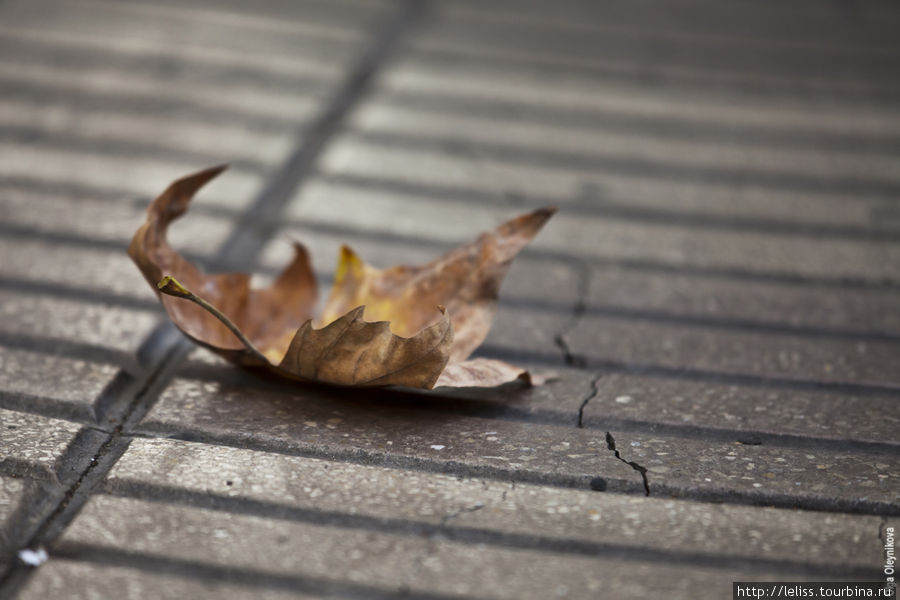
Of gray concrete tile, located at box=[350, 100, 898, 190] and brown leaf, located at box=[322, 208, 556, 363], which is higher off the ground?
gray concrete tile, located at box=[350, 100, 898, 190]

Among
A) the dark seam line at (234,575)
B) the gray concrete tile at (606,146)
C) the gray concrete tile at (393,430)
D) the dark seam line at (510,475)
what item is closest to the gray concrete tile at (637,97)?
the gray concrete tile at (606,146)

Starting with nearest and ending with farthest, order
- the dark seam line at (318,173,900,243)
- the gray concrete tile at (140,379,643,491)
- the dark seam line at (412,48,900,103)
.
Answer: the gray concrete tile at (140,379,643,491) → the dark seam line at (318,173,900,243) → the dark seam line at (412,48,900,103)

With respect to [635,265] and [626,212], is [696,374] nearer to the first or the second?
[635,265]

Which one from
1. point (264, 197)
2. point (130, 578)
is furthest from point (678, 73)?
point (130, 578)

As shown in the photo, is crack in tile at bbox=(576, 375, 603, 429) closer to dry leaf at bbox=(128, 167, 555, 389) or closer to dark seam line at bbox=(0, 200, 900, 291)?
dry leaf at bbox=(128, 167, 555, 389)

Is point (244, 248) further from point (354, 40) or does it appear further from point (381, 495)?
point (354, 40)

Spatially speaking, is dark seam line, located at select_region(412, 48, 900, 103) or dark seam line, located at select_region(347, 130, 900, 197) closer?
dark seam line, located at select_region(347, 130, 900, 197)

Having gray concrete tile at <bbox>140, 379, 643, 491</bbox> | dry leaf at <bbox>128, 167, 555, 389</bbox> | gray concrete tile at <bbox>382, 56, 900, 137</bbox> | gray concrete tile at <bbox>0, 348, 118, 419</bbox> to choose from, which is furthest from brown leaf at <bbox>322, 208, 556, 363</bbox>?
gray concrete tile at <bbox>382, 56, 900, 137</bbox>

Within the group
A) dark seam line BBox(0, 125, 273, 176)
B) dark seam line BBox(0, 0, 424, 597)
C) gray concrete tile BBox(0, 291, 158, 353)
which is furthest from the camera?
dark seam line BBox(0, 125, 273, 176)
